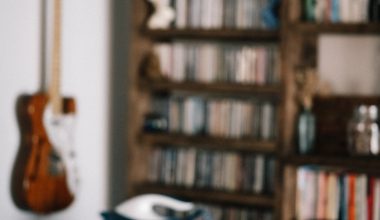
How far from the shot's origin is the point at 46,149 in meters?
2.12

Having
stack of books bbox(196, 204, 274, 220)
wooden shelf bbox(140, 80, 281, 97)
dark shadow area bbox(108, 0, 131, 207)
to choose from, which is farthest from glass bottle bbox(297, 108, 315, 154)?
dark shadow area bbox(108, 0, 131, 207)

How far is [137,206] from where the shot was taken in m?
1.90

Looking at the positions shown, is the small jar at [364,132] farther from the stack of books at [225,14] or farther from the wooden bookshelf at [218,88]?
the stack of books at [225,14]

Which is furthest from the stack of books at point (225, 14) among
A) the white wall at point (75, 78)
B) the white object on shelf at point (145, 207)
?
the white object on shelf at point (145, 207)

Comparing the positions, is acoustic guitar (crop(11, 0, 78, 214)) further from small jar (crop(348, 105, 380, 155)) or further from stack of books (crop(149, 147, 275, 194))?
small jar (crop(348, 105, 380, 155))

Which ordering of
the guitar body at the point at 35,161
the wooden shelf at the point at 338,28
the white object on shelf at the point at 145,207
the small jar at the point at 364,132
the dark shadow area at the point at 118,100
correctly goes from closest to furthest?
the white object on shelf at the point at 145,207
the guitar body at the point at 35,161
the wooden shelf at the point at 338,28
the small jar at the point at 364,132
the dark shadow area at the point at 118,100

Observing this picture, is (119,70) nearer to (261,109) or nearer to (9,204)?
(261,109)

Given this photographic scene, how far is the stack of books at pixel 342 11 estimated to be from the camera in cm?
226

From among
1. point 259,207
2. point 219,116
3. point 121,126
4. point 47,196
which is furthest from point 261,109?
point 47,196

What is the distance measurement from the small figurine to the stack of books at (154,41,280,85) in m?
0.10

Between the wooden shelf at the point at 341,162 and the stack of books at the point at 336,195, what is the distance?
4cm

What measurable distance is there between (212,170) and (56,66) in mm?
736

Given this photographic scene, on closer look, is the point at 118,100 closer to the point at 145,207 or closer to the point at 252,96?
the point at 252,96

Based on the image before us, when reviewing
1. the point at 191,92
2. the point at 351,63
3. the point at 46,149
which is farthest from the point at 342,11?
the point at 46,149
